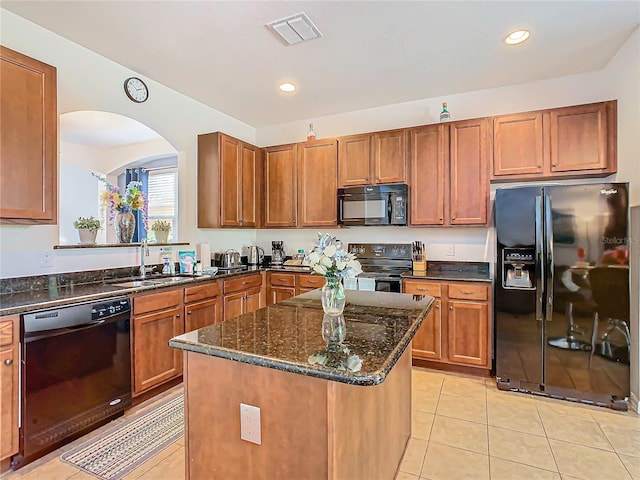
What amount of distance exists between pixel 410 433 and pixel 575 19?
306cm

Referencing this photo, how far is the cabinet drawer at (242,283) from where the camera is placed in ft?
11.8

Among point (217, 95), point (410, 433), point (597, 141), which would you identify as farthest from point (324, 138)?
point (410, 433)

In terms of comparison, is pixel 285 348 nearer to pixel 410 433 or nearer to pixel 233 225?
pixel 410 433

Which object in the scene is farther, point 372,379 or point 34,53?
point 34,53

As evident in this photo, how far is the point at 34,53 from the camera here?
2512mm

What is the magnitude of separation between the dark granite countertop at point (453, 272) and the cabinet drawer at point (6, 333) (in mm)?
2997

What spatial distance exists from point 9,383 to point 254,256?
2917mm

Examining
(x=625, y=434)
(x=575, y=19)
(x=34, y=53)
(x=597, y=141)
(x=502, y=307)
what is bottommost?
(x=625, y=434)

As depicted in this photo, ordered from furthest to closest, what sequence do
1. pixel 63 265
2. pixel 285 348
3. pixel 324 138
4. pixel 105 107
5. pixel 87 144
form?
pixel 87 144, pixel 324 138, pixel 105 107, pixel 63 265, pixel 285 348

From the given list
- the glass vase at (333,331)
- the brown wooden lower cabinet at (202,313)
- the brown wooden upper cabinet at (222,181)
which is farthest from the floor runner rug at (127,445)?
the brown wooden upper cabinet at (222,181)

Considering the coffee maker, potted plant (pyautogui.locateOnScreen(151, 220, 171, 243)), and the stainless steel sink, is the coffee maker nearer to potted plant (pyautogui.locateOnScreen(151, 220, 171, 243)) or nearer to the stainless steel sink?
potted plant (pyautogui.locateOnScreen(151, 220, 171, 243))

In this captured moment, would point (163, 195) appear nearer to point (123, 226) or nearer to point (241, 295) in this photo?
point (123, 226)

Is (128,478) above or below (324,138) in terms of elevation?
below

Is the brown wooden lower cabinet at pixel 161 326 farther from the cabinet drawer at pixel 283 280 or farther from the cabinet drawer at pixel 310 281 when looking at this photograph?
the cabinet drawer at pixel 310 281
